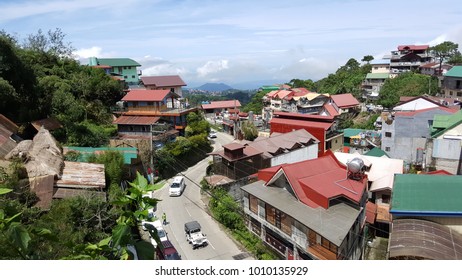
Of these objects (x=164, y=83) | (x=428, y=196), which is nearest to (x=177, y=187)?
(x=428, y=196)

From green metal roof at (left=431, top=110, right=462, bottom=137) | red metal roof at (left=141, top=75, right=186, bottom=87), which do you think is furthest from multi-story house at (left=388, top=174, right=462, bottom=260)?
red metal roof at (left=141, top=75, right=186, bottom=87)

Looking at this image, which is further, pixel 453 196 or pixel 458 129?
pixel 458 129

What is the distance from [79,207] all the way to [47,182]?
157 cm

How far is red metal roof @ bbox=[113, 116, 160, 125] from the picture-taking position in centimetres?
2347

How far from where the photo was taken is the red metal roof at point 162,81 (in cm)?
3997

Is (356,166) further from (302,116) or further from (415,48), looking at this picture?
(415,48)

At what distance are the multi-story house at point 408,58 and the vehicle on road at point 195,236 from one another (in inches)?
1845

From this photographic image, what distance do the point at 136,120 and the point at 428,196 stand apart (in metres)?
19.4

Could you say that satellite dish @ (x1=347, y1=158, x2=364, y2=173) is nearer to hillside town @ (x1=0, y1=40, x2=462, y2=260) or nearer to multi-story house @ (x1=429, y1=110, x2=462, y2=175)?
hillside town @ (x1=0, y1=40, x2=462, y2=260)

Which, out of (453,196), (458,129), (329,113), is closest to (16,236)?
(453,196)

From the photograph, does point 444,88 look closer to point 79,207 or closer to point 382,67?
point 382,67

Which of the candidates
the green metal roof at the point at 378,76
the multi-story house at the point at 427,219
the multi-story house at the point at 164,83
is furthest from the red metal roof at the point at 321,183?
the green metal roof at the point at 378,76

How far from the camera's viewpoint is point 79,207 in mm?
10289

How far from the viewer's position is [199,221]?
16719 mm
